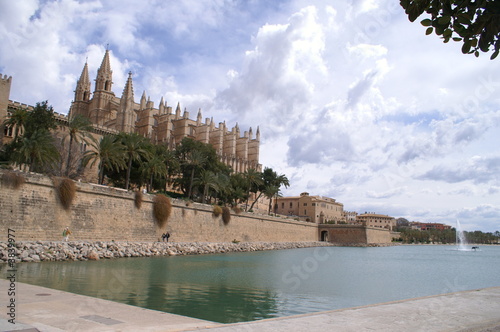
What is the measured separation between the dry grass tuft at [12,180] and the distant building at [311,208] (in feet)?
199

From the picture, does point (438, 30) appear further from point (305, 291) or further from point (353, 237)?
point (353, 237)

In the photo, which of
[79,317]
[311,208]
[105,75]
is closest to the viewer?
[79,317]

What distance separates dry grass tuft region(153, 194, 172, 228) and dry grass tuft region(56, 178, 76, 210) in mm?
6899

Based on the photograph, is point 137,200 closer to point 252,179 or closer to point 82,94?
point 252,179

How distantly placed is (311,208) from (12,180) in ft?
214

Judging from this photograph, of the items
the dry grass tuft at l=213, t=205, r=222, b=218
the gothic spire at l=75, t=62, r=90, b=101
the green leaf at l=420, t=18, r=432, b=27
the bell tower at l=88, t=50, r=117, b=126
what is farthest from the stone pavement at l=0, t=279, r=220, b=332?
the gothic spire at l=75, t=62, r=90, b=101

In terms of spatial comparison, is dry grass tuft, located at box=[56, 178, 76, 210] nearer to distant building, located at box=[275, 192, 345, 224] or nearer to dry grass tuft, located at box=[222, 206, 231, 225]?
dry grass tuft, located at box=[222, 206, 231, 225]

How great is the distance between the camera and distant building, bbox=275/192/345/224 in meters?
79.0

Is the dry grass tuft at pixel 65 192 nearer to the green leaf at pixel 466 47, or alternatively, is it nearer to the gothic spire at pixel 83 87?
the green leaf at pixel 466 47

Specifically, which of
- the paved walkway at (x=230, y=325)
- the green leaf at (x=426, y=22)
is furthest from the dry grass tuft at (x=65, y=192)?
the green leaf at (x=426, y=22)

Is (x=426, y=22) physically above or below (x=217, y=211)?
above

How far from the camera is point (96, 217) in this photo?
76.7 ft

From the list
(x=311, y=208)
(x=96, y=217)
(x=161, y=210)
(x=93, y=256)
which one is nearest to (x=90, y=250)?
(x=93, y=256)

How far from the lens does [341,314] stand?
20.8 feet
